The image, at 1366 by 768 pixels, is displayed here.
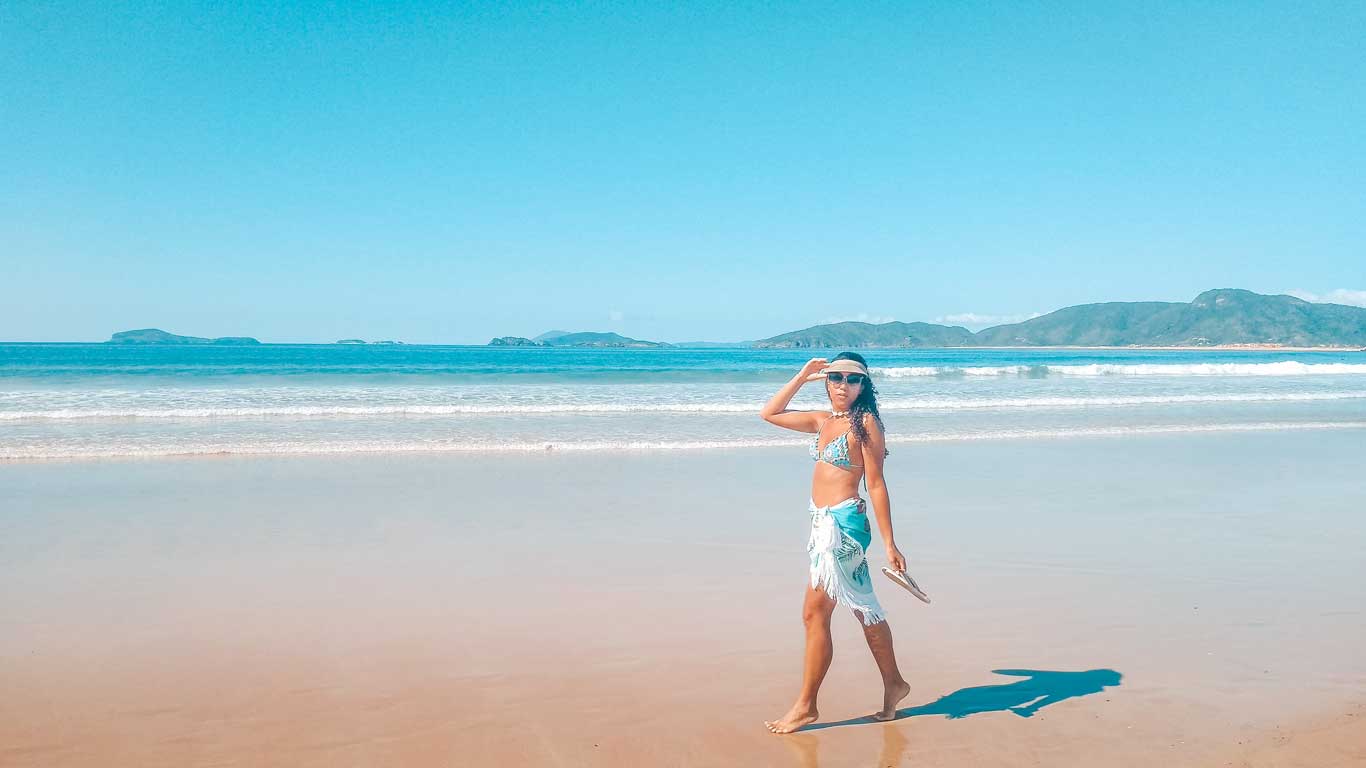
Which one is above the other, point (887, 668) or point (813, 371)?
point (813, 371)

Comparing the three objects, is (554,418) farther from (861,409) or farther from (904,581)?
(904,581)

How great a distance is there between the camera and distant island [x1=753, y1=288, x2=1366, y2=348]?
479 ft

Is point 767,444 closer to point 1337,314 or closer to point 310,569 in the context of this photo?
point 310,569

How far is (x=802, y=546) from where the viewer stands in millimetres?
7379

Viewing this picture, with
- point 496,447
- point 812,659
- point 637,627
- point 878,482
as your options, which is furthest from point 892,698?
point 496,447

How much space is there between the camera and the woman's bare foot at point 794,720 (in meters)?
3.85

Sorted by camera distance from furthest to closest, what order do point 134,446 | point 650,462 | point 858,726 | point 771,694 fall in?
1. point 134,446
2. point 650,462
3. point 771,694
4. point 858,726

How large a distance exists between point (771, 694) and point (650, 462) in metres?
8.12

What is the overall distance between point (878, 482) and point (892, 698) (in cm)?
111

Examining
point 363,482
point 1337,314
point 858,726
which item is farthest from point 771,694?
point 1337,314

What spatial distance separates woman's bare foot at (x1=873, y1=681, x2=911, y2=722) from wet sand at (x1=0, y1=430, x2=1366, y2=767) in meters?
0.08

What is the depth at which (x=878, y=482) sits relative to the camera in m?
3.72

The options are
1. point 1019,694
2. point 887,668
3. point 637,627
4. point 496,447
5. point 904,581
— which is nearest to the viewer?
point 904,581

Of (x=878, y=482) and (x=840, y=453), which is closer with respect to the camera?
(x=878, y=482)
